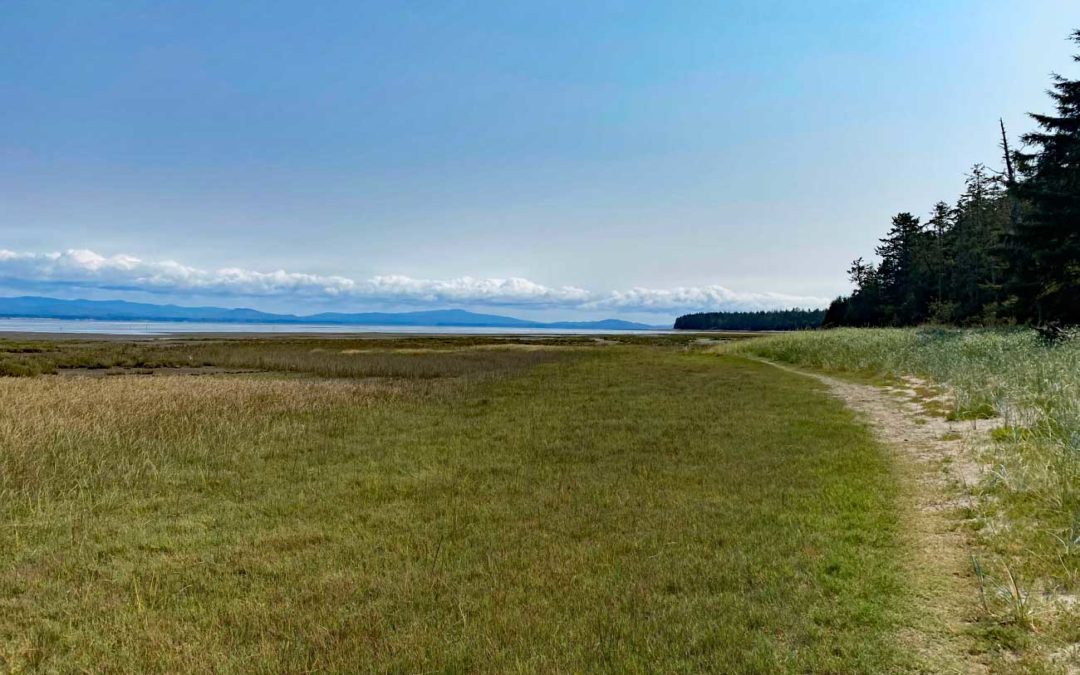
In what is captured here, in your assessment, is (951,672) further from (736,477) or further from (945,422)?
(945,422)

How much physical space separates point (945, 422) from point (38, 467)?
2137cm

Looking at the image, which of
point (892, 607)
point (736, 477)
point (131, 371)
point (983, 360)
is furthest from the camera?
point (131, 371)

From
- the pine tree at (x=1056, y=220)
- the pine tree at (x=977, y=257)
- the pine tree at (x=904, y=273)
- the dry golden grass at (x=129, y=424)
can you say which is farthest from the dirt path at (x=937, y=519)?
the pine tree at (x=904, y=273)

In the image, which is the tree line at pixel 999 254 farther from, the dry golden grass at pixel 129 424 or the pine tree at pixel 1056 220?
the dry golden grass at pixel 129 424

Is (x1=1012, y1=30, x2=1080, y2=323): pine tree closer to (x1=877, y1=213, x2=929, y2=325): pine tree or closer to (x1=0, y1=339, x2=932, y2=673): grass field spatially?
(x1=0, y1=339, x2=932, y2=673): grass field

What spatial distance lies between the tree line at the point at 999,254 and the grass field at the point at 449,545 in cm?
2567

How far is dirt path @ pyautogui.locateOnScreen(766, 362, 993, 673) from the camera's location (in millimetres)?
5301

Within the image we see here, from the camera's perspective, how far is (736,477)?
1114 cm

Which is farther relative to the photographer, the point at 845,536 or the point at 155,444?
the point at 155,444

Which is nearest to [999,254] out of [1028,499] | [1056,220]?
[1056,220]

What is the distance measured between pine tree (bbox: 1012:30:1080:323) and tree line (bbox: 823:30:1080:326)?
5cm

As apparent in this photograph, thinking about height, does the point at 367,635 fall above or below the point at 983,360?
below

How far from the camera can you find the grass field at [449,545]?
5.38m

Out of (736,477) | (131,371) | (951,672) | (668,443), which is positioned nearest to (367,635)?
(951,672)
